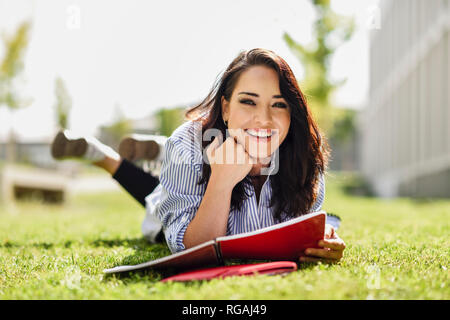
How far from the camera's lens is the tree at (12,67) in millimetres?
12930

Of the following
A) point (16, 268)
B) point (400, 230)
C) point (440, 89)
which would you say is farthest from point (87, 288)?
point (440, 89)

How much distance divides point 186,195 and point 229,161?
313 millimetres

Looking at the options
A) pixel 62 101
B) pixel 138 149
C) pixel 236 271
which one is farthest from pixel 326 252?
pixel 62 101

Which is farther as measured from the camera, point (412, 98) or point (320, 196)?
point (412, 98)

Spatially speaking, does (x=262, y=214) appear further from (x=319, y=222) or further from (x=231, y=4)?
(x=231, y=4)

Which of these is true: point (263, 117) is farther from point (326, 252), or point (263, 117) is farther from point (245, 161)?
point (326, 252)

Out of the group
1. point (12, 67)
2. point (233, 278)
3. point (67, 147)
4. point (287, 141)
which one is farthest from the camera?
point (12, 67)

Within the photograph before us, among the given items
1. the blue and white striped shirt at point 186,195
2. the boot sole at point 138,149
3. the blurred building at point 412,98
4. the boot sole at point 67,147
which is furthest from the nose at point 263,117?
the blurred building at point 412,98

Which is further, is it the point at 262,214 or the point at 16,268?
the point at 262,214

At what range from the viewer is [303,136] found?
8.72 ft

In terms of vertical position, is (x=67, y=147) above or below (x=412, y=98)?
below

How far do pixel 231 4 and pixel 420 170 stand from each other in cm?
1164

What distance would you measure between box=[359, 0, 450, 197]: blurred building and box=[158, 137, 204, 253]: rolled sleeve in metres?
10.4

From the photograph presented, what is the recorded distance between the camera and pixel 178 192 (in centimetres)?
233
